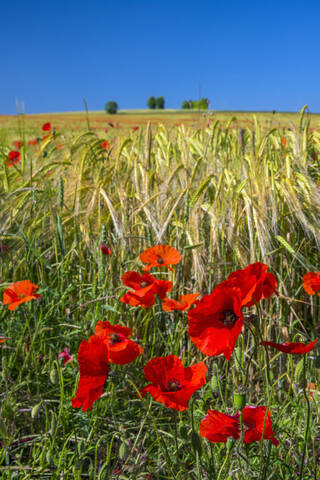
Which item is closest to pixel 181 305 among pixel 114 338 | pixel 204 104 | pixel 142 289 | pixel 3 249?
pixel 142 289

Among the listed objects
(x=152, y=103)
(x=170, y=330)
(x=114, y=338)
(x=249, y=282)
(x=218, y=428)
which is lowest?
(x=170, y=330)

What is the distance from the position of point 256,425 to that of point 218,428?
9 cm

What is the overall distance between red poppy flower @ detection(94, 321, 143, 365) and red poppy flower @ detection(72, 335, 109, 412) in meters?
0.03

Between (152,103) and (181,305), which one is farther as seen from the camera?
(152,103)

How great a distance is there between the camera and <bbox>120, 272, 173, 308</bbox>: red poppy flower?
3.36 ft

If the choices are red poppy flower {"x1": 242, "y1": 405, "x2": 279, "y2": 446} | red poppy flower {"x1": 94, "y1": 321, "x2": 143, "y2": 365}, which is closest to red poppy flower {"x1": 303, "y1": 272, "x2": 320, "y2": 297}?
red poppy flower {"x1": 242, "y1": 405, "x2": 279, "y2": 446}

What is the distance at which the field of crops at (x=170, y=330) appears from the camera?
0.78 m

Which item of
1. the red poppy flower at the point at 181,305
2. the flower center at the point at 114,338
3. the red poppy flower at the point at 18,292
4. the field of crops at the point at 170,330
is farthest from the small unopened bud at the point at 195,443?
the red poppy flower at the point at 18,292

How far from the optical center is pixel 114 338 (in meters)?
0.87

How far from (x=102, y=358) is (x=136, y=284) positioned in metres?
0.29

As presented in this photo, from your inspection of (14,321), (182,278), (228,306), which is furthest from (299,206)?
(14,321)

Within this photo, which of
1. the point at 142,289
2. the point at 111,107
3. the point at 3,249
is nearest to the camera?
the point at 142,289

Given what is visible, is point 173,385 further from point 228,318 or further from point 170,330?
point 170,330

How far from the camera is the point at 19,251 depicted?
1.79m
